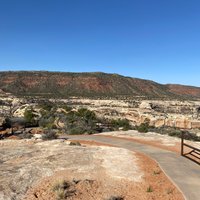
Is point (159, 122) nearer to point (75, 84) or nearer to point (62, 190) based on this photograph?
point (62, 190)

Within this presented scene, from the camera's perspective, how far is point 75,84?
109 meters

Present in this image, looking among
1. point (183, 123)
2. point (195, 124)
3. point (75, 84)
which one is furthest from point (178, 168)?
point (75, 84)

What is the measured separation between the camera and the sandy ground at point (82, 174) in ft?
32.0

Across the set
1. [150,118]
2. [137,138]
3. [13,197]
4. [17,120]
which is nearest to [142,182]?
[13,197]

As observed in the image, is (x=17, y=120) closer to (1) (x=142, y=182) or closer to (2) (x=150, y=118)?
(2) (x=150, y=118)

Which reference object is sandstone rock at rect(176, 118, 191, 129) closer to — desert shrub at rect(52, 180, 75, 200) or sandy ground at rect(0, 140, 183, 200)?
sandy ground at rect(0, 140, 183, 200)

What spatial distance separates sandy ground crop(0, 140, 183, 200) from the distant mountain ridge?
8093cm

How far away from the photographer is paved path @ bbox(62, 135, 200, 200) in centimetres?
1001

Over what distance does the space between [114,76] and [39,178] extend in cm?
10983

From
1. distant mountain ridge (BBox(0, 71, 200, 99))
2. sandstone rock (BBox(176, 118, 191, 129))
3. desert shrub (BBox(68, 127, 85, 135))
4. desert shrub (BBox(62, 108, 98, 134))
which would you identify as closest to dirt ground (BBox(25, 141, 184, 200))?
desert shrub (BBox(68, 127, 85, 135))

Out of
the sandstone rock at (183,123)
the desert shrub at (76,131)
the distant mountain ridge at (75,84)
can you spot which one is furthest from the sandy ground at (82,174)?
the distant mountain ridge at (75,84)

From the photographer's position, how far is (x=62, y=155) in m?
15.1

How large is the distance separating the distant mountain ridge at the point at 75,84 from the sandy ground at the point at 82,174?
80.9 m

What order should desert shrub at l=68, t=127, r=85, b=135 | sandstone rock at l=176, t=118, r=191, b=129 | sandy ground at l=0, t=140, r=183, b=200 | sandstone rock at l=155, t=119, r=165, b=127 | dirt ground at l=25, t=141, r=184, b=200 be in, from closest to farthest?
1. dirt ground at l=25, t=141, r=184, b=200
2. sandy ground at l=0, t=140, r=183, b=200
3. desert shrub at l=68, t=127, r=85, b=135
4. sandstone rock at l=176, t=118, r=191, b=129
5. sandstone rock at l=155, t=119, r=165, b=127
